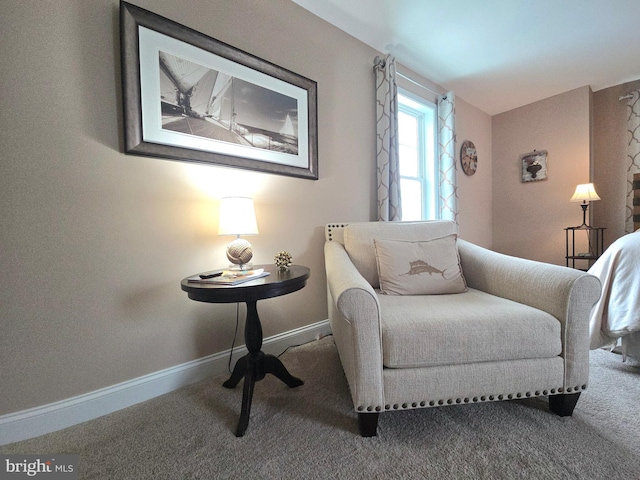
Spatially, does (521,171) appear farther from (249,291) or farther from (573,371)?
(249,291)

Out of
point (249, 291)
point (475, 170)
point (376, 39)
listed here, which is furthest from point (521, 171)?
point (249, 291)

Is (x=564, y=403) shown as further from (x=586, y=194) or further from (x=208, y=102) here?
(x=586, y=194)

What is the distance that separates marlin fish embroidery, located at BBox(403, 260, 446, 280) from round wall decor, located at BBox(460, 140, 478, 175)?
2407 mm

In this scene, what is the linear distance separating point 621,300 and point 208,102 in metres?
2.35

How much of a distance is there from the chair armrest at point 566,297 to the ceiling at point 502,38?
189cm

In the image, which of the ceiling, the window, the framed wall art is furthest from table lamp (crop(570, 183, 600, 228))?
the framed wall art

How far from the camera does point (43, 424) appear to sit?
1025 millimetres

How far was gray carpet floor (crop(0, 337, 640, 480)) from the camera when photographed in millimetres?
833

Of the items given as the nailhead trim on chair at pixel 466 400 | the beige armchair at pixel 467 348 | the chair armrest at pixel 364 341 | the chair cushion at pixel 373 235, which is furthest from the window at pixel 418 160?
the chair armrest at pixel 364 341

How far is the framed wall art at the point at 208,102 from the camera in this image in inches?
47.3

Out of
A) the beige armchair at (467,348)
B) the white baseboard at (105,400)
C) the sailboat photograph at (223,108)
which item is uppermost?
the sailboat photograph at (223,108)

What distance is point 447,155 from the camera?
274 centimetres

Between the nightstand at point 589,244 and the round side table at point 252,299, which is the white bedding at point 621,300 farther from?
the nightstand at point 589,244

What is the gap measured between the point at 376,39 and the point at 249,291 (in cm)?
226
